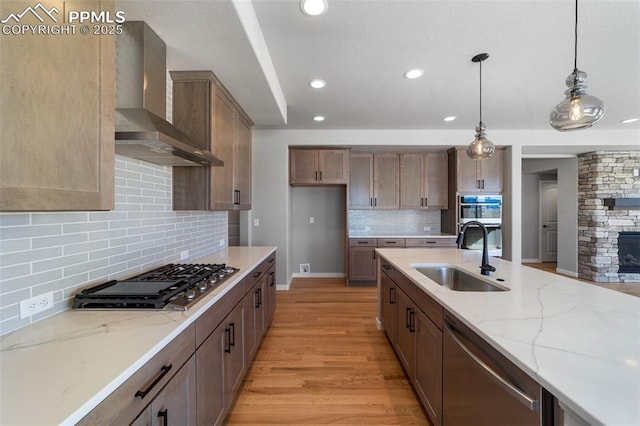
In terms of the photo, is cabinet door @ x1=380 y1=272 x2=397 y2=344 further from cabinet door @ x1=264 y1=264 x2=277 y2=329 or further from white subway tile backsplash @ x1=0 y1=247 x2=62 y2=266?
white subway tile backsplash @ x1=0 y1=247 x2=62 y2=266

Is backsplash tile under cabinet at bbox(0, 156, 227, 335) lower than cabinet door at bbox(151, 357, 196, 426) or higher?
higher

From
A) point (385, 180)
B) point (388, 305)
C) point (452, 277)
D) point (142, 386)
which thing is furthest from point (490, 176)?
point (142, 386)

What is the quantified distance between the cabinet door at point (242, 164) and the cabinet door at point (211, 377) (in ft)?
5.31

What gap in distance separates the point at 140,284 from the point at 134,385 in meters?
0.79

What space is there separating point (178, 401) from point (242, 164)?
2.42 meters

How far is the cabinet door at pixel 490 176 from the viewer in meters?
4.52

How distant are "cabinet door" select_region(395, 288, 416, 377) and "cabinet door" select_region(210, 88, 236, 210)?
5.75 feet

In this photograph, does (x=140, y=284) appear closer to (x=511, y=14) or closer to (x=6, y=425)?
(x=6, y=425)

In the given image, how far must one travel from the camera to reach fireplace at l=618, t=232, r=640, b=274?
4.79m

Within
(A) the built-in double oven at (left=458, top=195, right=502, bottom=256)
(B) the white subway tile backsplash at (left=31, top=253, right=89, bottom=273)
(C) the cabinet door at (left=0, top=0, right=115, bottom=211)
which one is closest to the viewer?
(C) the cabinet door at (left=0, top=0, right=115, bottom=211)

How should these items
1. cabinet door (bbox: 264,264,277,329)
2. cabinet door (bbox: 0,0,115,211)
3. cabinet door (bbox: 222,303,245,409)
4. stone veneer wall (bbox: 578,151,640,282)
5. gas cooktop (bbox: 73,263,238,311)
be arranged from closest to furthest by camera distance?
cabinet door (bbox: 0,0,115,211) < gas cooktop (bbox: 73,263,238,311) < cabinet door (bbox: 222,303,245,409) < cabinet door (bbox: 264,264,277,329) < stone veneer wall (bbox: 578,151,640,282)

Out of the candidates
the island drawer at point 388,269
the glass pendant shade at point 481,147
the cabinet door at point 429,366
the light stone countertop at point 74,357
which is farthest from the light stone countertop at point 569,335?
the glass pendant shade at point 481,147

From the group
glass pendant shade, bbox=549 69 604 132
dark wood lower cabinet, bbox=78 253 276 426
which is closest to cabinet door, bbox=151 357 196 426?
dark wood lower cabinet, bbox=78 253 276 426

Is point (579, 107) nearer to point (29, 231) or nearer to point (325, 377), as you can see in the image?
point (325, 377)
